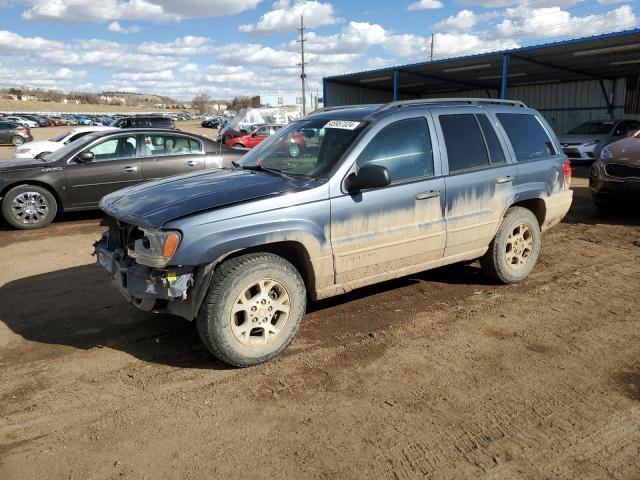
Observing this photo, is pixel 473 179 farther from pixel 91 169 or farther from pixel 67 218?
pixel 67 218

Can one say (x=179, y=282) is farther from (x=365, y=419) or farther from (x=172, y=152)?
(x=172, y=152)

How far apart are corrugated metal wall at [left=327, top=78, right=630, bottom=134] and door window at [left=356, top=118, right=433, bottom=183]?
23.3 meters

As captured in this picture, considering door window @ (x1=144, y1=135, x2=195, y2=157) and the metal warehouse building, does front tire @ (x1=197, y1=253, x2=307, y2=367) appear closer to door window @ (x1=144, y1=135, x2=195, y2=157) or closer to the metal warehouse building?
door window @ (x1=144, y1=135, x2=195, y2=157)

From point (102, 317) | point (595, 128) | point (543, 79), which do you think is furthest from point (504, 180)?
point (543, 79)

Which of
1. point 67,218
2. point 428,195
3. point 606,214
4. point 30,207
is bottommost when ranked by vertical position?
point 606,214

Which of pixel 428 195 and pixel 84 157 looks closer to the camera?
pixel 428 195

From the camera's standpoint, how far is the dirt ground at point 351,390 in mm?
2775

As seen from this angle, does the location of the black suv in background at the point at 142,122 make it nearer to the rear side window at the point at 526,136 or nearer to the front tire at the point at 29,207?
the front tire at the point at 29,207

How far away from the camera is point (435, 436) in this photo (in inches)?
116

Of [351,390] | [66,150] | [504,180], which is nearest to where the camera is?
[351,390]

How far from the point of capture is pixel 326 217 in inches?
155

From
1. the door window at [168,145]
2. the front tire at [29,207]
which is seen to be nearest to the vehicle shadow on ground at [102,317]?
the front tire at [29,207]

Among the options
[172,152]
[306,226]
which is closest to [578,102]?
[172,152]

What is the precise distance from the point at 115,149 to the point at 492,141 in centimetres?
669
